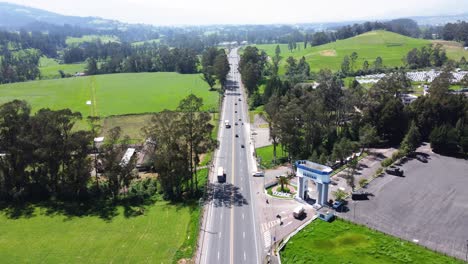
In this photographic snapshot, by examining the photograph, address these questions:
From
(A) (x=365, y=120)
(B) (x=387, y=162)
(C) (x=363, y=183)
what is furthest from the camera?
(A) (x=365, y=120)

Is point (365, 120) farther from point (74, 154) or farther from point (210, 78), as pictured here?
point (210, 78)

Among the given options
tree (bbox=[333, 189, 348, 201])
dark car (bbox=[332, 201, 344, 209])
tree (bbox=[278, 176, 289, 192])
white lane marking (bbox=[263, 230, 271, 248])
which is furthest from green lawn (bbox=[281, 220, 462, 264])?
tree (bbox=[278, 176, 289, 192])

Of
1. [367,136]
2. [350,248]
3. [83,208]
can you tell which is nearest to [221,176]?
[83,208]

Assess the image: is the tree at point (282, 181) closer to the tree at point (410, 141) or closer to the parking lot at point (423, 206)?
the parking lot at point (423, 206)

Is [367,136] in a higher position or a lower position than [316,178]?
A: higher

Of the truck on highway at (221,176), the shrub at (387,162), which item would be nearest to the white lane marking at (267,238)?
the truck on highway at (221,176)

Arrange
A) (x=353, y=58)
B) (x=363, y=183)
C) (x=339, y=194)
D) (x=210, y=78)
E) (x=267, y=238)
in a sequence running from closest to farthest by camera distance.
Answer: (x=267, y=238) → (x=339, y=194) → (x=363, y=183) → (x=210, y=78) → (x=353, y=58)
